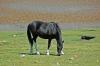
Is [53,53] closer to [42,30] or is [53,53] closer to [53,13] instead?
[42,30]

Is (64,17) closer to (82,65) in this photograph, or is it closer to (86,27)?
(86,27)

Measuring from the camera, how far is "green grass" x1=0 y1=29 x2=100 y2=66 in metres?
19.2

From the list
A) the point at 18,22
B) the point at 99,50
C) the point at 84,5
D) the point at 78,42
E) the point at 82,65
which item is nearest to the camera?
the point at 82,65

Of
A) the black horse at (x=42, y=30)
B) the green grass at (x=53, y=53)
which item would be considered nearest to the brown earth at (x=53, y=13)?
the green grass at (x=53, y=53)

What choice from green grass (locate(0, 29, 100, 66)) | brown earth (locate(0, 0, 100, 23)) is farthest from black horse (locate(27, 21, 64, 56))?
brown earth (locate(0, 0, 100, 23))

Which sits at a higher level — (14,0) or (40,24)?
(40,24)

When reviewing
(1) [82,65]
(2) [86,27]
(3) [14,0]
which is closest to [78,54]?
(1) [82,65]

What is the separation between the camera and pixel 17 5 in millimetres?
50125

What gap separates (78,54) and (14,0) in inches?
1313

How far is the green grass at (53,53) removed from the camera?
19.2m

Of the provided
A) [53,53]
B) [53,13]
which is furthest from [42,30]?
[53,13]

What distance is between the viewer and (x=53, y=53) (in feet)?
74.9

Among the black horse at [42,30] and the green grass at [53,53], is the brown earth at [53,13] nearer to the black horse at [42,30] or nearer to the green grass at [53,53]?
the green grass at [53,53]

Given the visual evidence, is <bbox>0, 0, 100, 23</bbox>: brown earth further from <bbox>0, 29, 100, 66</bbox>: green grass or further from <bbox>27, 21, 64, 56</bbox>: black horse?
<bbox>27, 21, 64, 56</bbox>: black horse
